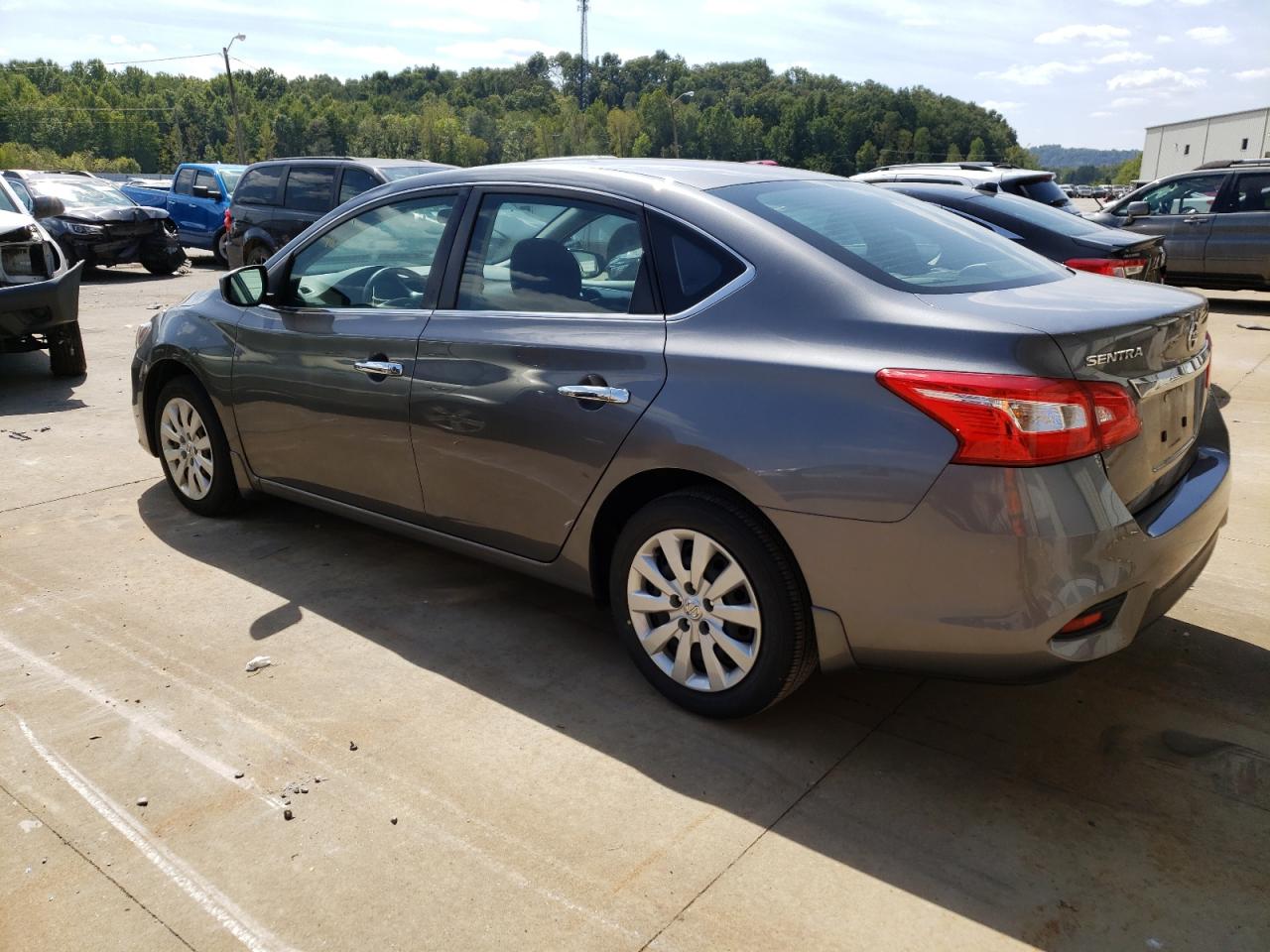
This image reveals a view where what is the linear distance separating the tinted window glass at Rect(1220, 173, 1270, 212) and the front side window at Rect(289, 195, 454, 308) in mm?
11810

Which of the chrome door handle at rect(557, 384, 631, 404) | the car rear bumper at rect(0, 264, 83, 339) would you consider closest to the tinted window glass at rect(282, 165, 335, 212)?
the car rear bumper at rect(0, 264, 83, 339)

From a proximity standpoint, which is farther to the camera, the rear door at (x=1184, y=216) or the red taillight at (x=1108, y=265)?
the rear door at (x=1184, y=216)

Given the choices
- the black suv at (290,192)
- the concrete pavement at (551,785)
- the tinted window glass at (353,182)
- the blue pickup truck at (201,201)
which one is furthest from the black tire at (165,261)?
the concrete pavement at (551,785)

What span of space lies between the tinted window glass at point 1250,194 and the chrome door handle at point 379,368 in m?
12.1

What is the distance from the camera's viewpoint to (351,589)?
437cm

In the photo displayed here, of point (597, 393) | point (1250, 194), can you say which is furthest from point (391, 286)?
point (1250, 194)

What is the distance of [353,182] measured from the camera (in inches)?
494

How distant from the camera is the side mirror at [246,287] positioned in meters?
4.54

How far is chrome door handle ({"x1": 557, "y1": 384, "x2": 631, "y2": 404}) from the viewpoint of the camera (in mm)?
3232

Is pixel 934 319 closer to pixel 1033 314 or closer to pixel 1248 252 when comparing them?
pixel 1033 314

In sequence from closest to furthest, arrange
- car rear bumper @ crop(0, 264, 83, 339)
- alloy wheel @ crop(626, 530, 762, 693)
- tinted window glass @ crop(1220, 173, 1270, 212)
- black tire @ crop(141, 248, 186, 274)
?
alloy wheel @ crop(626, 530, 762, 693) < car rear bumper @ crop(0, 264, 83, 339) < tinted window glass @ crop(1220, 173, 1270, 212) < black tire @ crop(141, 248, 186, 274)

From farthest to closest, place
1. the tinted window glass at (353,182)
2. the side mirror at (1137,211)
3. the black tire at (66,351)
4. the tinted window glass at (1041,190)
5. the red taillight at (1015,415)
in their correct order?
the side mirror at (1137,211), the tinted window glass at (353,182), the tinted window glass at (1041,190), the black tire at (66,351), the red taillight at (1015,415)

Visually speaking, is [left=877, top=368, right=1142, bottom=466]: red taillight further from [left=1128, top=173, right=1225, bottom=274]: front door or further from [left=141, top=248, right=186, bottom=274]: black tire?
[left=141, top=248, right=186, bottom=274]: black tire

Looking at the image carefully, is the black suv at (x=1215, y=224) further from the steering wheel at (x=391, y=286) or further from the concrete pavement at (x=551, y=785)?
the steering wheel at (x=391, y=286)
